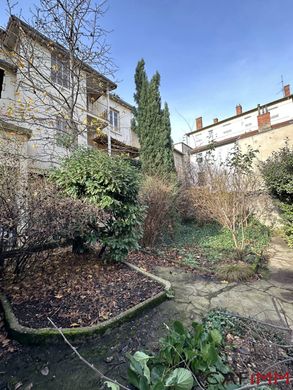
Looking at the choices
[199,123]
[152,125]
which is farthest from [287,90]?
[152,125]

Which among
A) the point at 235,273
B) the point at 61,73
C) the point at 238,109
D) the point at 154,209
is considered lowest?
the point at 235,273

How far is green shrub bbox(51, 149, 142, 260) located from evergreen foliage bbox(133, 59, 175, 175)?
7.15m

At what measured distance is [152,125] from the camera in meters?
12.3

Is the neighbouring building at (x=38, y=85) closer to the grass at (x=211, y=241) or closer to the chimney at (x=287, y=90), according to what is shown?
the grass at (x=211, y=241)

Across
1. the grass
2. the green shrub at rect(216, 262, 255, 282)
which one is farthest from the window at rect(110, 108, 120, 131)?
the green shrub at rect(216, 262, 255, 282)

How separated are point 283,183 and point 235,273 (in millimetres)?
4614

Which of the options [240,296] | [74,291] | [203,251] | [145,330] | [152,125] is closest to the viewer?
[145,330]

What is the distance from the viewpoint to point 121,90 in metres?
8.49

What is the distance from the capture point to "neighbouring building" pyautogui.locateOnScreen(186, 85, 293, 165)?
432 inches

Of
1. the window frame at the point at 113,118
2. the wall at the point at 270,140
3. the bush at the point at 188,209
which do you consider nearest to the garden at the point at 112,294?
the bush at the point at 188,209

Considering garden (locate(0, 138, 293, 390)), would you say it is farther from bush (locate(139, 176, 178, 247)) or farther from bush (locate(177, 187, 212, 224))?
bush (locate(177, 187, 212, 224))

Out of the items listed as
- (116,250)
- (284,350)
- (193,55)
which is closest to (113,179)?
(116,250)

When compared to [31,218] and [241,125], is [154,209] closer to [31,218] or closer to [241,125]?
[31,218]

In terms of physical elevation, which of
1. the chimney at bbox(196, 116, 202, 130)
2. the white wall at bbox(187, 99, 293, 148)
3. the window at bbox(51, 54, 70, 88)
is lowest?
the window at bbox(51, 54, 70, 88)
